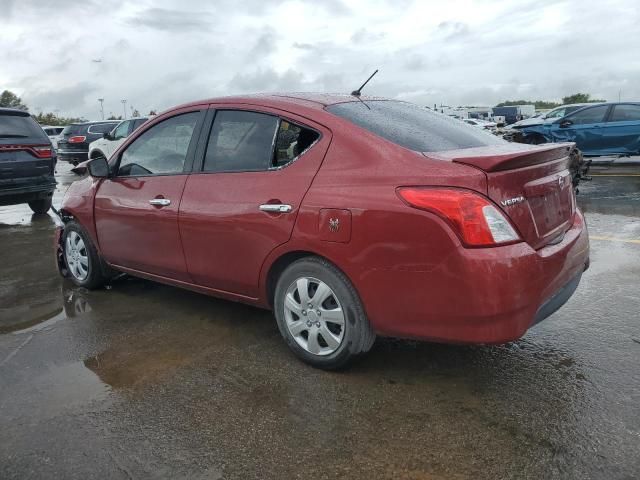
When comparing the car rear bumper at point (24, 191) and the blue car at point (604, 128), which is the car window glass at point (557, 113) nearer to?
the blue car at point (604, 128)

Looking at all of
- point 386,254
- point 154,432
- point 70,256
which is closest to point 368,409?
point 386,254

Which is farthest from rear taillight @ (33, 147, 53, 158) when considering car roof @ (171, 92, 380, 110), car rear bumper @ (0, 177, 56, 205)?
car roof @ (171, 92, 380, 110)

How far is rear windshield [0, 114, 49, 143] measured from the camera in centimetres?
829

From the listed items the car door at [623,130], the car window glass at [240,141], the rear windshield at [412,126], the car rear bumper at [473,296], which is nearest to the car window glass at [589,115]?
the car door at [623,130]

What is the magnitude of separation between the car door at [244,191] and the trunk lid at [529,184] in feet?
2.61

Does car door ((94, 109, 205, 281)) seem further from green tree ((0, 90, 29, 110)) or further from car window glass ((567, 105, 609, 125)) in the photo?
green tree ((0, 90, 29, 110))

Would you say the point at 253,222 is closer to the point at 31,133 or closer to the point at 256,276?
the point at 256,276

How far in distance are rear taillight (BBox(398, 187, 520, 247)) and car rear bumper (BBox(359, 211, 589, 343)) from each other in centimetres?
5

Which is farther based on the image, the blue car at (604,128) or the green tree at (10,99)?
the green tree at (10,99)

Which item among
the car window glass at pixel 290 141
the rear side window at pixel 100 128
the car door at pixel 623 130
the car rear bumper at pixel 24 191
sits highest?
the car window glass at pixel 290 141

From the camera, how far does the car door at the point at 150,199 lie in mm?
3939

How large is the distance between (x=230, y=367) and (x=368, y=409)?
940mm

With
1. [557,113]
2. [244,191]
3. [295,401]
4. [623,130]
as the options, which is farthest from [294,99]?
[557,113]

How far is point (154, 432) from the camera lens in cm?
272
